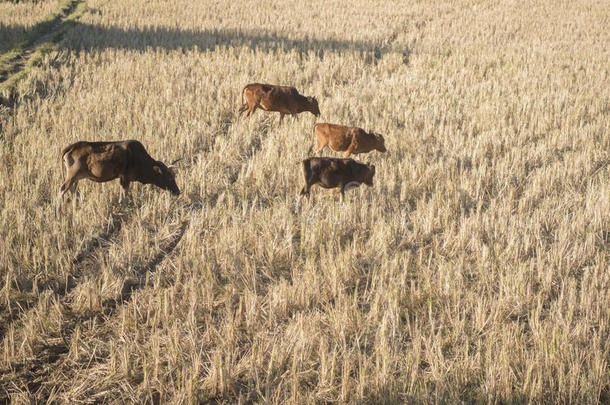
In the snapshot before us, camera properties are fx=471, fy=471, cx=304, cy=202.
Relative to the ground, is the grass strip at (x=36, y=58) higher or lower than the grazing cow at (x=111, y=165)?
higher

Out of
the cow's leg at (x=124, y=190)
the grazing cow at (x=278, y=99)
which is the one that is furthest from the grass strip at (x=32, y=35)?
the cow's leg at (x=124, y=190)

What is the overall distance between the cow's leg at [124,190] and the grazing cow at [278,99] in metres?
3.00

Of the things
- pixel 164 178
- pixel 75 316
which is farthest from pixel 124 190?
pixel 75 316

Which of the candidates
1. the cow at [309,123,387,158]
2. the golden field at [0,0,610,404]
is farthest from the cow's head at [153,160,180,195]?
the cow at [309,123,387,158]

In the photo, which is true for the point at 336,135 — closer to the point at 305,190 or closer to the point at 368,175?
the point at 368,175

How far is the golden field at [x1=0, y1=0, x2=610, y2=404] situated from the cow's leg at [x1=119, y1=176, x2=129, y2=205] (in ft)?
0.46

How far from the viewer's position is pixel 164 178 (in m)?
5.21

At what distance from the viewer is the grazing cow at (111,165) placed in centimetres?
472

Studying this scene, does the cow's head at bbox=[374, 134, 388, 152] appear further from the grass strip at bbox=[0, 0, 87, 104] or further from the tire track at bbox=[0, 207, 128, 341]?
the grass strip at bbox=[0, 0, 87, 104]

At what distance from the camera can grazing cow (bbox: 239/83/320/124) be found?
24.1 ft

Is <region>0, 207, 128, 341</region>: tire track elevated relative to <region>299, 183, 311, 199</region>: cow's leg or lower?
lower

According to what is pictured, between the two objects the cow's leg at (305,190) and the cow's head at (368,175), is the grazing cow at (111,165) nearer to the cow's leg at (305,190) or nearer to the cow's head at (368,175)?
the cow's leg at (305,190)

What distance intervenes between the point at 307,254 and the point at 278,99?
145 inches

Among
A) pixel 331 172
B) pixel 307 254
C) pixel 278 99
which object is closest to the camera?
pixel 307 254
